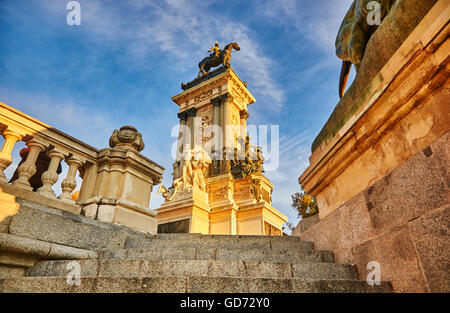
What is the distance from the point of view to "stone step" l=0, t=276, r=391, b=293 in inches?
73.7

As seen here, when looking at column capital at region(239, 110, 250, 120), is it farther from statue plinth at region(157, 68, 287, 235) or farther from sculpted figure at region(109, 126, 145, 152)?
sculpted figure at region(109, 126, 145, 152)

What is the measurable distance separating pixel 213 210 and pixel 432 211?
986cm

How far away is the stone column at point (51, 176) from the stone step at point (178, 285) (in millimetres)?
1679

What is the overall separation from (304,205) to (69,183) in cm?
1644

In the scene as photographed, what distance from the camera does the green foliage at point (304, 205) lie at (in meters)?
16.8

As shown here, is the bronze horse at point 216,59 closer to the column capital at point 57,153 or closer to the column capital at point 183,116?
the column capital at point 183,116

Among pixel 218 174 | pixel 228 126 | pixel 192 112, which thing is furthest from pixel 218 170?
pixel 192 112

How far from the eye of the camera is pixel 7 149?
3.29 m

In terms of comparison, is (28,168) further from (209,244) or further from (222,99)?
(222,99)

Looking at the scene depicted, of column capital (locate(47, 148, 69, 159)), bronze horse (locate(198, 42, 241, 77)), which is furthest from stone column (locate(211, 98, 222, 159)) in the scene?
column capital (locate(47, 148, 69, 159))
